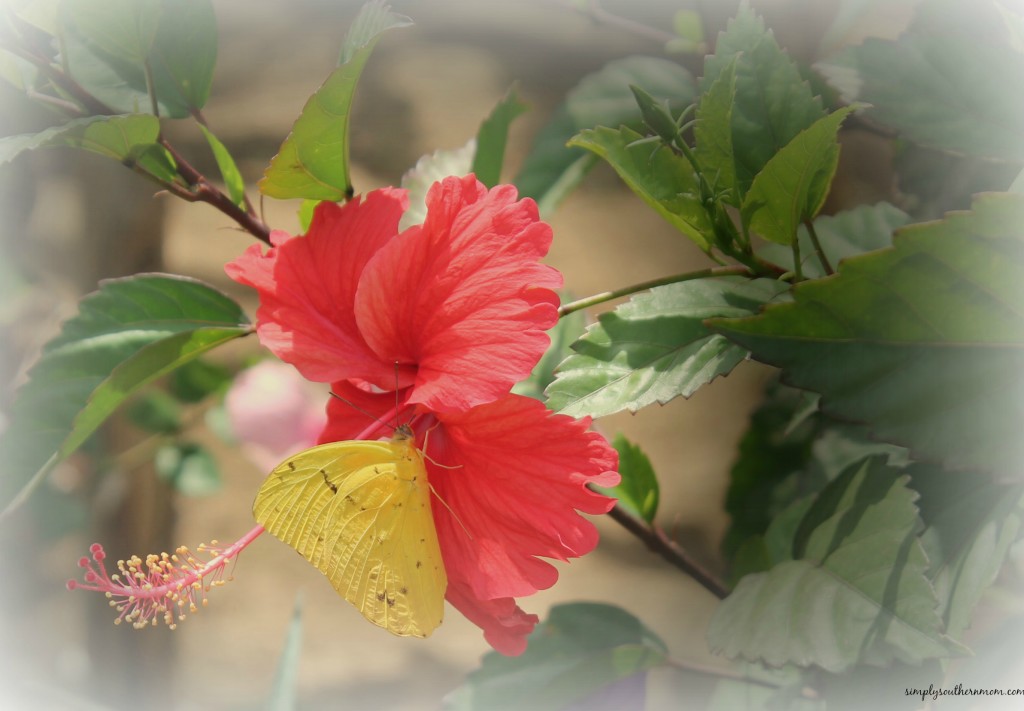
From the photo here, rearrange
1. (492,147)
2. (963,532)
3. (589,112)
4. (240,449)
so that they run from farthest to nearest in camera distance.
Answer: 1. (240,449)
2. (589,112)
3. (492,147)
4. (963,532)

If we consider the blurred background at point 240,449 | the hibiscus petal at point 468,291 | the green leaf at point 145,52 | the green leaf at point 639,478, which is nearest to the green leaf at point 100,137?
the green leaf at point 145,52

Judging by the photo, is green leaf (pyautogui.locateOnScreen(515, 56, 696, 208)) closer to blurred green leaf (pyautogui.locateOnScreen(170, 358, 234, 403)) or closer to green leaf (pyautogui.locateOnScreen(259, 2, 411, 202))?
green leaf (pyautogui.locateOnScreen(259, 2, 411, 202))

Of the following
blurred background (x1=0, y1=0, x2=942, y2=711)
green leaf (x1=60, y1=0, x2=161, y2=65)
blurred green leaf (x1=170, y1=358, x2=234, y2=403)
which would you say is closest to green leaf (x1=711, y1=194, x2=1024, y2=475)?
green leaf (x1=60, y1=0, x2=161, y2=65)

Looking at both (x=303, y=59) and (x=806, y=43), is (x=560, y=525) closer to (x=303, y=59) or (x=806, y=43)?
(x=806, y=43)

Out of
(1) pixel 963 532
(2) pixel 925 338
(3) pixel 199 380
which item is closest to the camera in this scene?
(2) pixel 925 338

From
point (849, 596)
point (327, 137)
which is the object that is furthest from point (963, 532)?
point (327, 137)

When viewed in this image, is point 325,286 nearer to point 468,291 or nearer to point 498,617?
point 468,291
